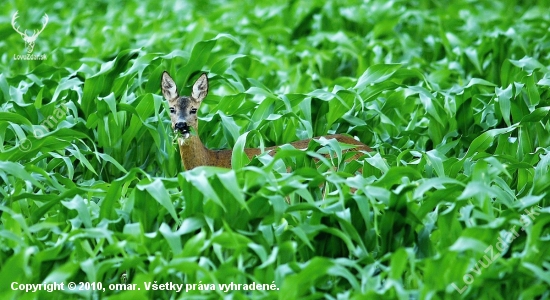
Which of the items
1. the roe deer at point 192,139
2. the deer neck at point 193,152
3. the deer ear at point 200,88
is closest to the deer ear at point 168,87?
the roe deer at point 192,139

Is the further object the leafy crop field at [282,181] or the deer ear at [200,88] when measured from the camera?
the deer ear at [200,88]

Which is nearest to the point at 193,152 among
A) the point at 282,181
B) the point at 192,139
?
the point at 192,139

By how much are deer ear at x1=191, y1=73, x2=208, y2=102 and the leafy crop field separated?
0.18 m

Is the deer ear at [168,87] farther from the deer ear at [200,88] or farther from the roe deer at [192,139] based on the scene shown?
the deer ear at [200,88]

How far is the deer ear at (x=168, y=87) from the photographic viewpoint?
200 inches

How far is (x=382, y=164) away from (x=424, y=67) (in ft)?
8.86

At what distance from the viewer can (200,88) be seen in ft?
16.8

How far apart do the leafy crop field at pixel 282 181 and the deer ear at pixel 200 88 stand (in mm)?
178

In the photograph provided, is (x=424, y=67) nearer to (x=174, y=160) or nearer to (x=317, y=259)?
(x=174, y=160)

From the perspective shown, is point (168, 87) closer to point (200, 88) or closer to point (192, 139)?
point (200, 88)

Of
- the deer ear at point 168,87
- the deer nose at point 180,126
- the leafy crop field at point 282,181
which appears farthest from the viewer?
the deer ear at point 168,87

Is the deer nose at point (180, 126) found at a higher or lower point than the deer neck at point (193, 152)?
higher

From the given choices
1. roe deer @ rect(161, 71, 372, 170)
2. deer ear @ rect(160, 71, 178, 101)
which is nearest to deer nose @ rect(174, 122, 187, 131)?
roe deer @ rect(161, 71, 372, 170)

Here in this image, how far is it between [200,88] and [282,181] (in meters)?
1.42
